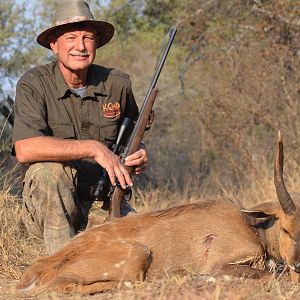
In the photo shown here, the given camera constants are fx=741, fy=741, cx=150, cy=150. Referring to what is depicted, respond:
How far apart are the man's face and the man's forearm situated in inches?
A: 33.7

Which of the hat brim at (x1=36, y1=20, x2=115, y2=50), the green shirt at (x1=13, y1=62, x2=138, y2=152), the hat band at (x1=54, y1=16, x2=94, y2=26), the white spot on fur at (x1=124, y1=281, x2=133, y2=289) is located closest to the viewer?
the white spot on fur at (x1=124, y1=281, x2=133, y2=289)

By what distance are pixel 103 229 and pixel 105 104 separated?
Result: 1521mm

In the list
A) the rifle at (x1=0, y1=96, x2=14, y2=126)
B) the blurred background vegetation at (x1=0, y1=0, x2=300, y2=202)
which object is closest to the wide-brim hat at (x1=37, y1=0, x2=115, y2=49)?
the rifle at (x1=0, y1=96, x2=14, y2=126)

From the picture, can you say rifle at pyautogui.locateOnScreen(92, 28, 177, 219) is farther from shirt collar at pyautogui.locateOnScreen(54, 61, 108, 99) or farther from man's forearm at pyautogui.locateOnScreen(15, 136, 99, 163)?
man's forearm at pyautogui.locateOnScreen(15, 136, 99, 163)

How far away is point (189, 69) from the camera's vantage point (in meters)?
14.0

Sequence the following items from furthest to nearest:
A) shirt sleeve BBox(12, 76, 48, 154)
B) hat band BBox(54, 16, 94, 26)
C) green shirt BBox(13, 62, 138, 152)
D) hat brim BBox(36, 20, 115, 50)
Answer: hat brim BBox(36, 20, 115, 50)
hat band BBox(54, 16, 94, 26)
green shirt BBox(13, 62, 138, 152)
shirt sleeve BBox(12, 76, 48, 154)

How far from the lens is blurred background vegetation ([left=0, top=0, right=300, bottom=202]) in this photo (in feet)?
38.9

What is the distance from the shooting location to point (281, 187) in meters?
5.66

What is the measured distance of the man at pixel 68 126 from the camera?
605cm

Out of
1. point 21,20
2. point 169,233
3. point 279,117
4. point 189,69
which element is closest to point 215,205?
point 169,233

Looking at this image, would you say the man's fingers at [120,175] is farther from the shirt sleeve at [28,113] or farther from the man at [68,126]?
the shirt sleeve at [28,113]

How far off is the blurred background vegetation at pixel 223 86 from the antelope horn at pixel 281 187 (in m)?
4.66

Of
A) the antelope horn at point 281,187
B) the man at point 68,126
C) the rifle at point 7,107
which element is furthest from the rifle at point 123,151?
the rifle at point 7,107

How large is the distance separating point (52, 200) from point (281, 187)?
6.17 ft
